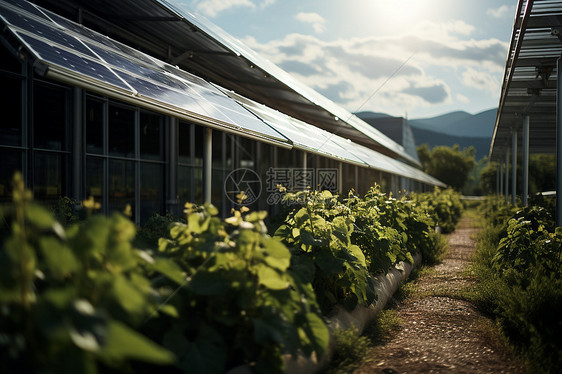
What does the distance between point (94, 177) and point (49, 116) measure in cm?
161

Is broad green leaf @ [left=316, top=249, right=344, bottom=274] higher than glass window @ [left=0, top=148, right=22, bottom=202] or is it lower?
lower

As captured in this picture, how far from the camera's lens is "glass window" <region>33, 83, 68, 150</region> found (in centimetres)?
891

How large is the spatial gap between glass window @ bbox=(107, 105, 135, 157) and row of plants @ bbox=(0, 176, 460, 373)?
6770 millimetres

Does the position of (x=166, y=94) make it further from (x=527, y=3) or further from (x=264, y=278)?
(x=527, y=3)

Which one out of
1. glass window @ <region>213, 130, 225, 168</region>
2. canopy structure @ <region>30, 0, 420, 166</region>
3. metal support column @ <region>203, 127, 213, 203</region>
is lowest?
metal support column @ <region>203, 127, 213, 203</region>

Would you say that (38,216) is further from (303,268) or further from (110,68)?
(110,68)

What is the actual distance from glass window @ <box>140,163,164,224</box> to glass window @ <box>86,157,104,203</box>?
144 cm

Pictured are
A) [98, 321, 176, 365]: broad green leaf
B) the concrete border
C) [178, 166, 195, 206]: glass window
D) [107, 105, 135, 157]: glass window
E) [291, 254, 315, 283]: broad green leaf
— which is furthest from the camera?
[178, 166, 195, 206]: glass window

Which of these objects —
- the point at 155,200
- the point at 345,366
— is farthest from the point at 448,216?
the point at 345,366

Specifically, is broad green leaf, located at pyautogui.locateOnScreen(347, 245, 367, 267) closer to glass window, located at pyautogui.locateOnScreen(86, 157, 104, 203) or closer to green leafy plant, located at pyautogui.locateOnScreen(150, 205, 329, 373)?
green leafy plant, located at pyautogui.locateOnScreen(150, 205, 329, 373)

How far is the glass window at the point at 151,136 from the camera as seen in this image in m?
11.8

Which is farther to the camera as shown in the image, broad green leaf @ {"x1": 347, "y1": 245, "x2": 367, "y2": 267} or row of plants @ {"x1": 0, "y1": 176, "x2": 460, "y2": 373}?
broad green leaf @ {"x1": 347, "y1": 245, "x2": 367, "y2": 267}

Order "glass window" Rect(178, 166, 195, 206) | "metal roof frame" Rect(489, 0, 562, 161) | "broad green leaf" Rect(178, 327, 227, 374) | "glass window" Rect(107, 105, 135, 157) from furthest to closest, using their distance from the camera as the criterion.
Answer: "glass window" Rect(178, 166, 195, 206) < "glass window" Rect(107, 105, 135, 157) < "metal roof frame" Rect(489, 0, 562, 161) < "broad green leaf" Rect(178, 327, 227, 374)

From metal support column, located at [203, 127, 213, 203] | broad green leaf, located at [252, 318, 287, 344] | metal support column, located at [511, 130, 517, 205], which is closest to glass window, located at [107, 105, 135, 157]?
metal support column, located at [203, 127, 213, 203]
